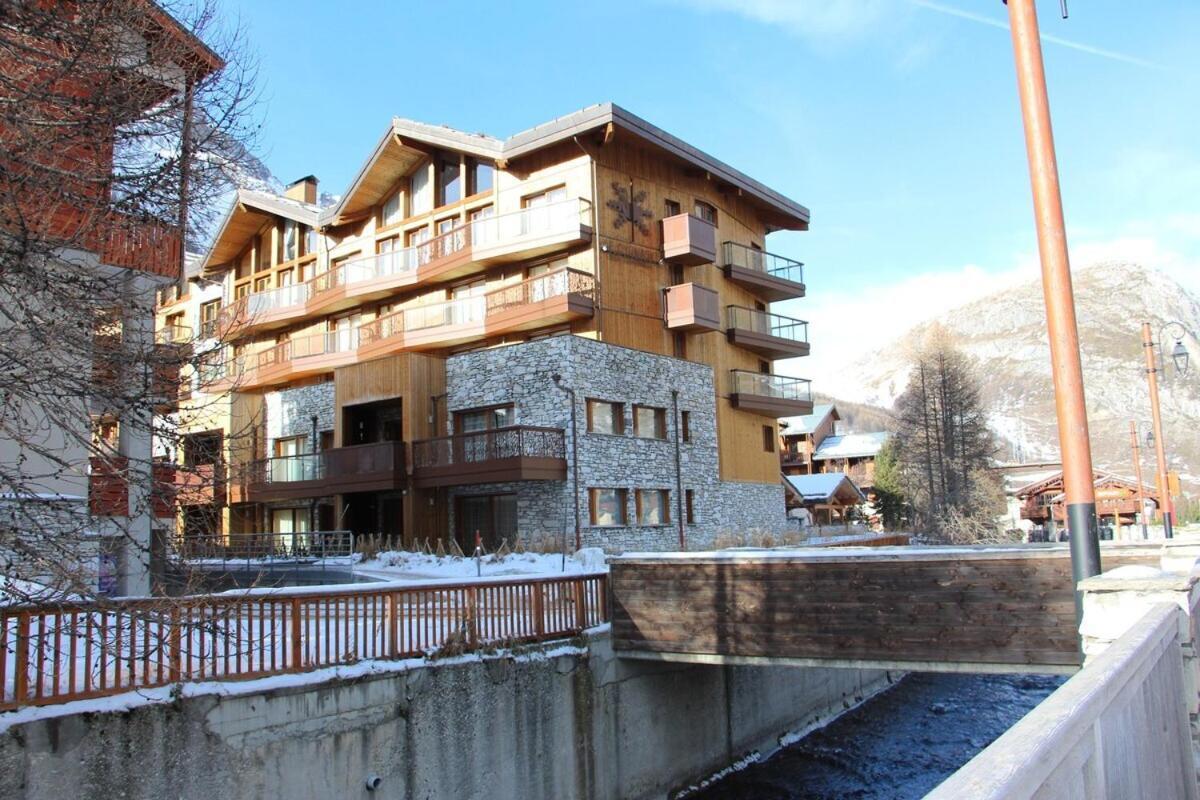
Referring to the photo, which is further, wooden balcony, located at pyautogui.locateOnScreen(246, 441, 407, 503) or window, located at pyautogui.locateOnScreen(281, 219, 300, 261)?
window, located at pyautogui.locateOnScreen(281, 219, 300, 261)

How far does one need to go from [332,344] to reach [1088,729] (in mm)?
32464

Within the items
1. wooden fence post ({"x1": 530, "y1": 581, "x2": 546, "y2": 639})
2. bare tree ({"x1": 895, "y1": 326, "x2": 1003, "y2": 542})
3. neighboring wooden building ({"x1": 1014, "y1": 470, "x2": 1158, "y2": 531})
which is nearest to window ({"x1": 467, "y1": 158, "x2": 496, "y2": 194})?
wooden fence post ({"x1": 530, "y1": 581, "x2": 546, "y2": 639})

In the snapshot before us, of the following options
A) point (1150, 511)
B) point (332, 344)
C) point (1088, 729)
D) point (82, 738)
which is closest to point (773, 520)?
point (332, 344)

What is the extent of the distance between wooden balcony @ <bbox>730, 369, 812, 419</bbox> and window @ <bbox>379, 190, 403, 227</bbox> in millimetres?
13497

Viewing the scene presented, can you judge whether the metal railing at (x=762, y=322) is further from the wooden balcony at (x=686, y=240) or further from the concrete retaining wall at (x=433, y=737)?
the concrete retaining wall at (x=433, y=737)

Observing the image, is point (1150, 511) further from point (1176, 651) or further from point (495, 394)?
point (1176, 651)

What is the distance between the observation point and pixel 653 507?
28469mm

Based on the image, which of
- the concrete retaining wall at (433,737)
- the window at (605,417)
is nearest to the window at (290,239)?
the window at (605,417)

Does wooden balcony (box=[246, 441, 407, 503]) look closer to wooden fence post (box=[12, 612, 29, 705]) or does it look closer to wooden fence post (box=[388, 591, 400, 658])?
wooden fence post (box=[388, 591, 400, 658])

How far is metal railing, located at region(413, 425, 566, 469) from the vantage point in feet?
82.4

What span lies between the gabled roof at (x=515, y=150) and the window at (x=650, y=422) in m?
8.45

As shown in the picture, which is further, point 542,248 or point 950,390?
point 950,390

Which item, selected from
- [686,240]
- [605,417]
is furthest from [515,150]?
[605,417]

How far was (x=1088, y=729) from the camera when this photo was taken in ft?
8.89
